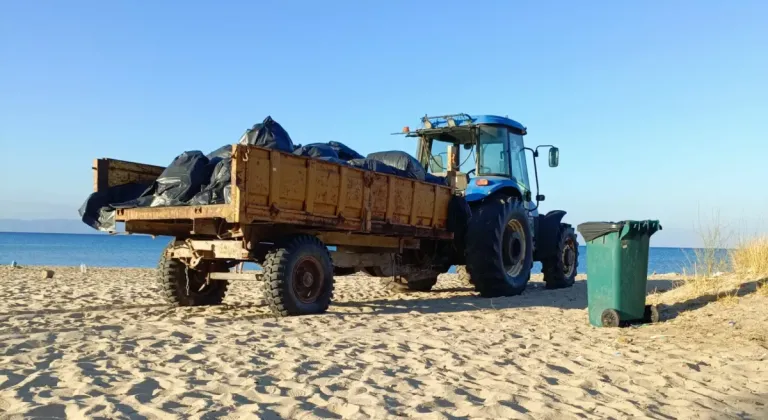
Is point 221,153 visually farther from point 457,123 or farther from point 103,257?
point 103,257

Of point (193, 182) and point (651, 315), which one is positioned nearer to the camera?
point (651, 315)

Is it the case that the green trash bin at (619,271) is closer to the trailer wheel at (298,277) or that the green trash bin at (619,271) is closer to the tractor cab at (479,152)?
the trailer wheel at (298,277)

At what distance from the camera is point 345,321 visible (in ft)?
23.6

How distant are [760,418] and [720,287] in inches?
192

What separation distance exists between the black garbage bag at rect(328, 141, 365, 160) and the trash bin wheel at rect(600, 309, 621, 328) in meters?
4.07

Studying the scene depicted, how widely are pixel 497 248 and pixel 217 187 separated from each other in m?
4.61

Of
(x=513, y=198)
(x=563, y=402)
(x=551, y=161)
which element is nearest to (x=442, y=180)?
(x=513, y=198)

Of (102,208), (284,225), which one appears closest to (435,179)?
(284,225)

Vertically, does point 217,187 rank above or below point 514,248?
above

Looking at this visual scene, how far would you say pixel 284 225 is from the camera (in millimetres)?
7551

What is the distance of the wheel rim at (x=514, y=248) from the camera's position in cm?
1069

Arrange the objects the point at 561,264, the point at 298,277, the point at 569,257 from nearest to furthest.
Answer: the point at 298,277 < the point at 561,264 < the point at 569,257

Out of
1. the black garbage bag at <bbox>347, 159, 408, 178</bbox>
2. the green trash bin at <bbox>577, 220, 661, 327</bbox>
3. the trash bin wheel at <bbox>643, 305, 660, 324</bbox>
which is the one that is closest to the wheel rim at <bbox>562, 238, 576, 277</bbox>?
the black garbage bag at <bbox>347, 159, 408, 178</bbox>

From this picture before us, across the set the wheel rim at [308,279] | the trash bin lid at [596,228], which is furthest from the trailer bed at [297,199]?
the trash bin lid at [596,228]
